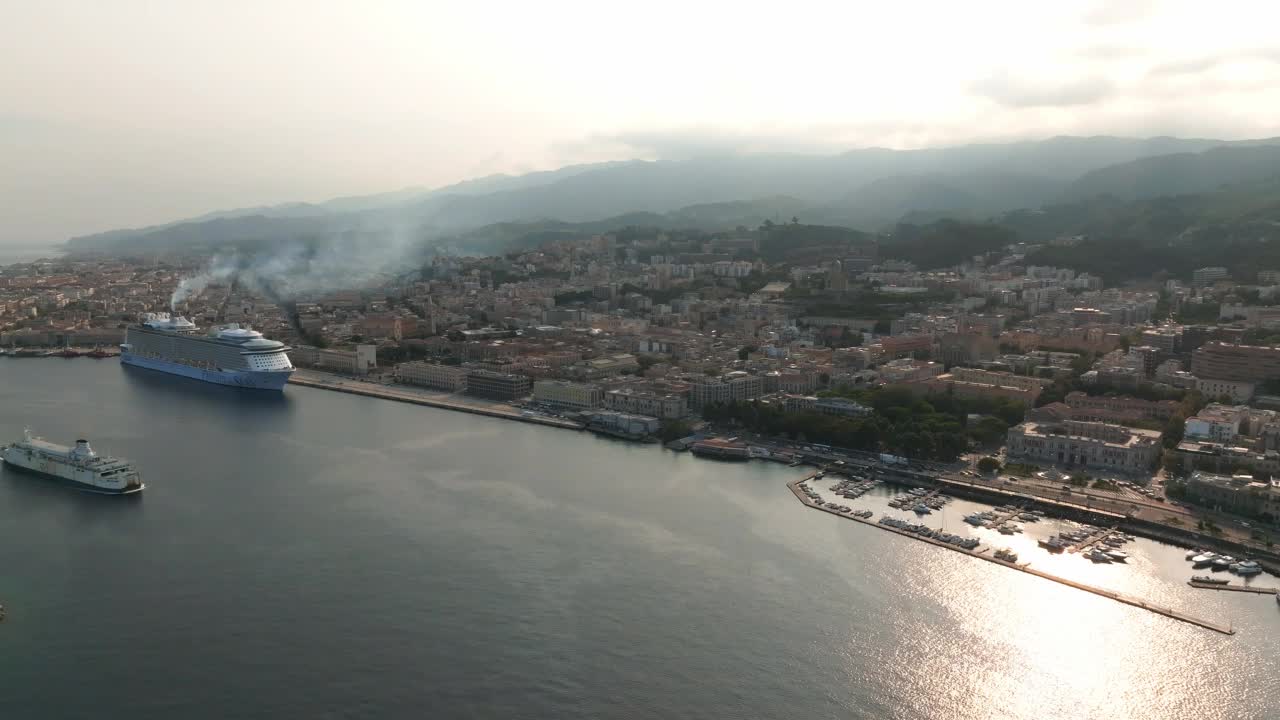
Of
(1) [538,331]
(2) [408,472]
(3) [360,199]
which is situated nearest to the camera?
(2) [408,472]

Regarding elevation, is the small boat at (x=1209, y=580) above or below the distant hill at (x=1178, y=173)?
below

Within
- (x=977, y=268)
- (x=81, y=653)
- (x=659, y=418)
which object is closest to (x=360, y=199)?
(x=977, y=268)

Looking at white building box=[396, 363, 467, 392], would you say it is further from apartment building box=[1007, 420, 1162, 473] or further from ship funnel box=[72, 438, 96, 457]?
apartment building box=[1007, 420, 1162, 473]

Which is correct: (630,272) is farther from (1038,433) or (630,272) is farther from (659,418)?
(1038,433)

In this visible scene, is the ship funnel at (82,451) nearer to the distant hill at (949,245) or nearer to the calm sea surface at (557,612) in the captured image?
the calm sea surface at (557,612)

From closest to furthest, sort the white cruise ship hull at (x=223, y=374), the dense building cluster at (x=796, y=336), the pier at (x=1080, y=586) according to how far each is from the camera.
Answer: the pier at (x=1080, y=586) → the dense building cluster at (x=796, y=336) → the white cruise ship hull at (x=223, y=374)

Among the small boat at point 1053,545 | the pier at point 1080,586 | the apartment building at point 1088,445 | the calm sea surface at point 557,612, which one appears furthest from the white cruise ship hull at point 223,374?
the small boat at point 1053,545
